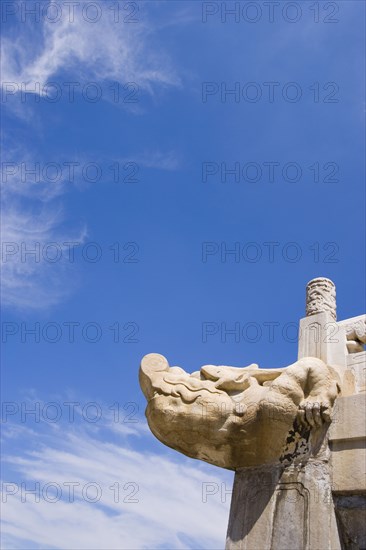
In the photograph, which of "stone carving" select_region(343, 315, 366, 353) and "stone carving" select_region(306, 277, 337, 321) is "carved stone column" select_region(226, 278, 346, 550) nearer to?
"stone carving" select_region(343, 315, 366, 353)

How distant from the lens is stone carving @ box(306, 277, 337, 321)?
7.67 meters

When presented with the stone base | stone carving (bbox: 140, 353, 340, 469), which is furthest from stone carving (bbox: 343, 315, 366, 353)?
the stone base

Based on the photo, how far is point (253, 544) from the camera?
630 cm

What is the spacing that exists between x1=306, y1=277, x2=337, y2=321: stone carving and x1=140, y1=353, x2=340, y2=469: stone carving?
1.07 metres

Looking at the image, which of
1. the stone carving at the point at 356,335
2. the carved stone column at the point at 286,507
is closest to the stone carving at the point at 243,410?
the carved stone column at the point at 286,507

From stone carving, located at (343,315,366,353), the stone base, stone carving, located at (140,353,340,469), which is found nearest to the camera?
the stone base

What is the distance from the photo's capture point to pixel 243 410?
654cm

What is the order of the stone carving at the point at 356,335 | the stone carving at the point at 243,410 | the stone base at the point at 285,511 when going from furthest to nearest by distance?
the stone carving at the point at 356,335, the stone carving at the point at 243,410, the stone base at the point at 285,511

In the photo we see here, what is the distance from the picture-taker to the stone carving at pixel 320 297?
767cm

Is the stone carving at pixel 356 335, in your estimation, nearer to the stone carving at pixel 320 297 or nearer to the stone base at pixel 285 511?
the stone carving at pixel 320 297

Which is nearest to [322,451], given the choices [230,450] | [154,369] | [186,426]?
[230,450]

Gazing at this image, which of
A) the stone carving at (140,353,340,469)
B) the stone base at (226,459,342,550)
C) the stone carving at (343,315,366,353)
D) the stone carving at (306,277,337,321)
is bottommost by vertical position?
the stone base at (226,459,342,550)

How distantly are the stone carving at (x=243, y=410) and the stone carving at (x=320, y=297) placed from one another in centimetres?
107

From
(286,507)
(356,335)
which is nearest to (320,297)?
(356,335)
